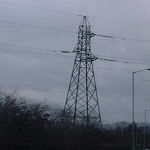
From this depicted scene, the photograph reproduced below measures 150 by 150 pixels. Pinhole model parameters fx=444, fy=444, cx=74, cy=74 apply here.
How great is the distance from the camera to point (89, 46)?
50.3 m

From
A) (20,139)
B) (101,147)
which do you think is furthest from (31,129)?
(101,147)

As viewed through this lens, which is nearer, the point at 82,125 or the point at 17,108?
the point at 17,108

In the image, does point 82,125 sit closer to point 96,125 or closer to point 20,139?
point 96,125

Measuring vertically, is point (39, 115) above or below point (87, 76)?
below

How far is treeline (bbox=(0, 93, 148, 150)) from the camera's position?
166 feet

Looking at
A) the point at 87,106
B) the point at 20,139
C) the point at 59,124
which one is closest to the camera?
the point at 87,106

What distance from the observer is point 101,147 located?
58.9 m

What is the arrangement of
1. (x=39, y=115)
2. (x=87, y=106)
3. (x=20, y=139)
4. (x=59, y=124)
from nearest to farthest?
1. (x=87, y=106)
2. (x=20, y=139)
3. (x=39, y=115)
4. (x=59, y=124)

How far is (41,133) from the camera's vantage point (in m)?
53.8

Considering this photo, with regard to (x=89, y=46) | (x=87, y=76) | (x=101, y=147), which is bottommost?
(x=101, y=147)

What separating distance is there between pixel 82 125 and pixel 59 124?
303 cm

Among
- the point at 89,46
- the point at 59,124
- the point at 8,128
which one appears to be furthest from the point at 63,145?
the point at 89,46

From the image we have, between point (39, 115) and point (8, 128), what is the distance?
17.9 ft

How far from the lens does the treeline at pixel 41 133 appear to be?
5072cm
